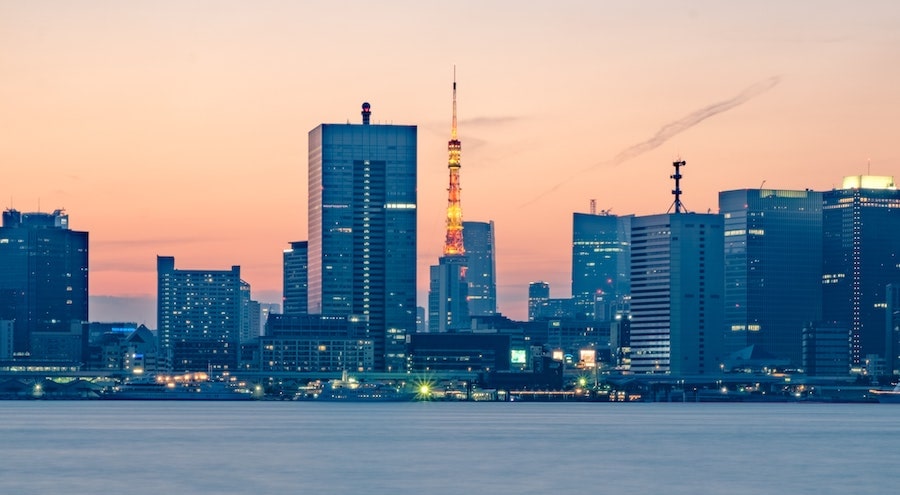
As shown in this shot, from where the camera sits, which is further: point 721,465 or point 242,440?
point 242,440

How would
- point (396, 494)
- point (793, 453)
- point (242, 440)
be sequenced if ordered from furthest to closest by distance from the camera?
point (242, 440), point (793, 453), point (396, 494)

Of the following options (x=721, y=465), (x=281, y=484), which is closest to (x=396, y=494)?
(x=281, y=484)

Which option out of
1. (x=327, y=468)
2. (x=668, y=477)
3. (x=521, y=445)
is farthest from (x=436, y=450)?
(x=668, y=477)

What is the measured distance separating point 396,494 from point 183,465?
2974 cm

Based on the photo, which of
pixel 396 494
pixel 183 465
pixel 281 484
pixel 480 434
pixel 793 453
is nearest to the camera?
pixel 396 494

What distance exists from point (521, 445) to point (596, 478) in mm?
40613

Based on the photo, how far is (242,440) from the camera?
165m

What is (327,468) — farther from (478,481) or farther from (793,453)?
(793,453)

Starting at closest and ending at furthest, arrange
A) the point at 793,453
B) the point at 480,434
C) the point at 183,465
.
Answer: the point at 183,465 → the point at 793,453 → the point at 480,434

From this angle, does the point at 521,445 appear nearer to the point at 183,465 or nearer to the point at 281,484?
the point at 183,465

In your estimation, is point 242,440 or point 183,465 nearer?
point 183,465

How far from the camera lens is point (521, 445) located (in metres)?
155

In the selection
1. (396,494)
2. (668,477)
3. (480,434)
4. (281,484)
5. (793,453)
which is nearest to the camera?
(396,494)

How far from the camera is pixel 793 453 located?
14638cm
